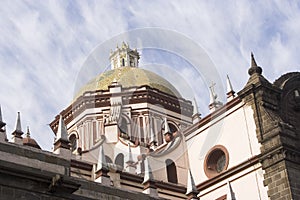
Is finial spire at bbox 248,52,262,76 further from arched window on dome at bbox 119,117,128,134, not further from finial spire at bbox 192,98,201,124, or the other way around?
arched window on dome at bbox 119,117,128,134

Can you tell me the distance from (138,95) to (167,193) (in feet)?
38.5

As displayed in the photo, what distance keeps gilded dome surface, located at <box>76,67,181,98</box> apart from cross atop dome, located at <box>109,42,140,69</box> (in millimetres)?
4328

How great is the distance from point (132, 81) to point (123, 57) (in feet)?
23.3

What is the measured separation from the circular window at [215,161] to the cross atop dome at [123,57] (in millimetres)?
19503

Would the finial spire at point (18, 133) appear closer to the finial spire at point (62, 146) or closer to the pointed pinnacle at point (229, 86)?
the finial spire at point (62, 146)

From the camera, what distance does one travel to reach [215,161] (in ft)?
81.5

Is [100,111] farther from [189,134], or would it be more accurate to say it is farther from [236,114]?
[236,114]

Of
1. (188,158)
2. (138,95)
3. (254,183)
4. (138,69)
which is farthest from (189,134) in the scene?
(138,69)

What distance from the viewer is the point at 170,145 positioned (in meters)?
27.0

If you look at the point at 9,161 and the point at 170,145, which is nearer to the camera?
the point at 9,161

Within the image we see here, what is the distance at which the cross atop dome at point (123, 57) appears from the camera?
43125 millimetres

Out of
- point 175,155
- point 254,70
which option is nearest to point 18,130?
point 175,155

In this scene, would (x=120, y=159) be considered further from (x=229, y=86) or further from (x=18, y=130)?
(x=229, y=86)

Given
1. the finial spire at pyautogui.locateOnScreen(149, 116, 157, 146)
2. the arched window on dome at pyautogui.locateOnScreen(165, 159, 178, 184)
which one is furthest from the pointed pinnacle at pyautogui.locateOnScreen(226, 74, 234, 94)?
the finial spire at pyautogui.locateOnScreen(149, 116, 157, 146)
